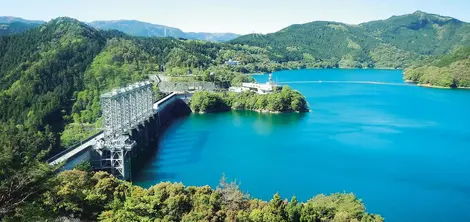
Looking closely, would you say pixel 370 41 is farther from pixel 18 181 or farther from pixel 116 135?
pixel 18 181

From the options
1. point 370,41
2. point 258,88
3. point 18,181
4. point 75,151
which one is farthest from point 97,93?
point 370,41

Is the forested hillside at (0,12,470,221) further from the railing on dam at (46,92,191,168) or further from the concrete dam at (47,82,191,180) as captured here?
the concrete dam at (47,82,191,180)

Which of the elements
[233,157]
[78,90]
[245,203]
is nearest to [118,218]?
[245,203]

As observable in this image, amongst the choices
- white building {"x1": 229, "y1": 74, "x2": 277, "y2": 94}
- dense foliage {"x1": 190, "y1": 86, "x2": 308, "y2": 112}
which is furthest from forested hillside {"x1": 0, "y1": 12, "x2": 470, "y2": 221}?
white building {"x1": 229, "y1": 74, "x2": 277, "y2": 94}

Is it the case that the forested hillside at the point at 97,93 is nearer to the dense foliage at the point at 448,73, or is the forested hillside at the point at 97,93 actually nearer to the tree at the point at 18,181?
Answer: the tree at the point at 18,181

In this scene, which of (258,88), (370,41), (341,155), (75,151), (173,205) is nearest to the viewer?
(173,205)

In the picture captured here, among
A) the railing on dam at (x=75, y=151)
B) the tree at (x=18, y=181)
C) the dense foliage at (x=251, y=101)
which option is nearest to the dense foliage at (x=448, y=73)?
the dense foliage at (x=251, y=101)

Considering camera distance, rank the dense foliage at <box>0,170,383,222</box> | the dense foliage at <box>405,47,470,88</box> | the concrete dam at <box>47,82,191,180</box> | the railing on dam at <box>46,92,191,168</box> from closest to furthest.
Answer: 1. the dense foliage at <box>0,170,383,222</box>
2. the railing on dam at <box>46,92,191,168</box>
3. the concrete dam at <box>47,82,191,180</box>
4. the dense foliage at <box>405,47,470,88</box>
